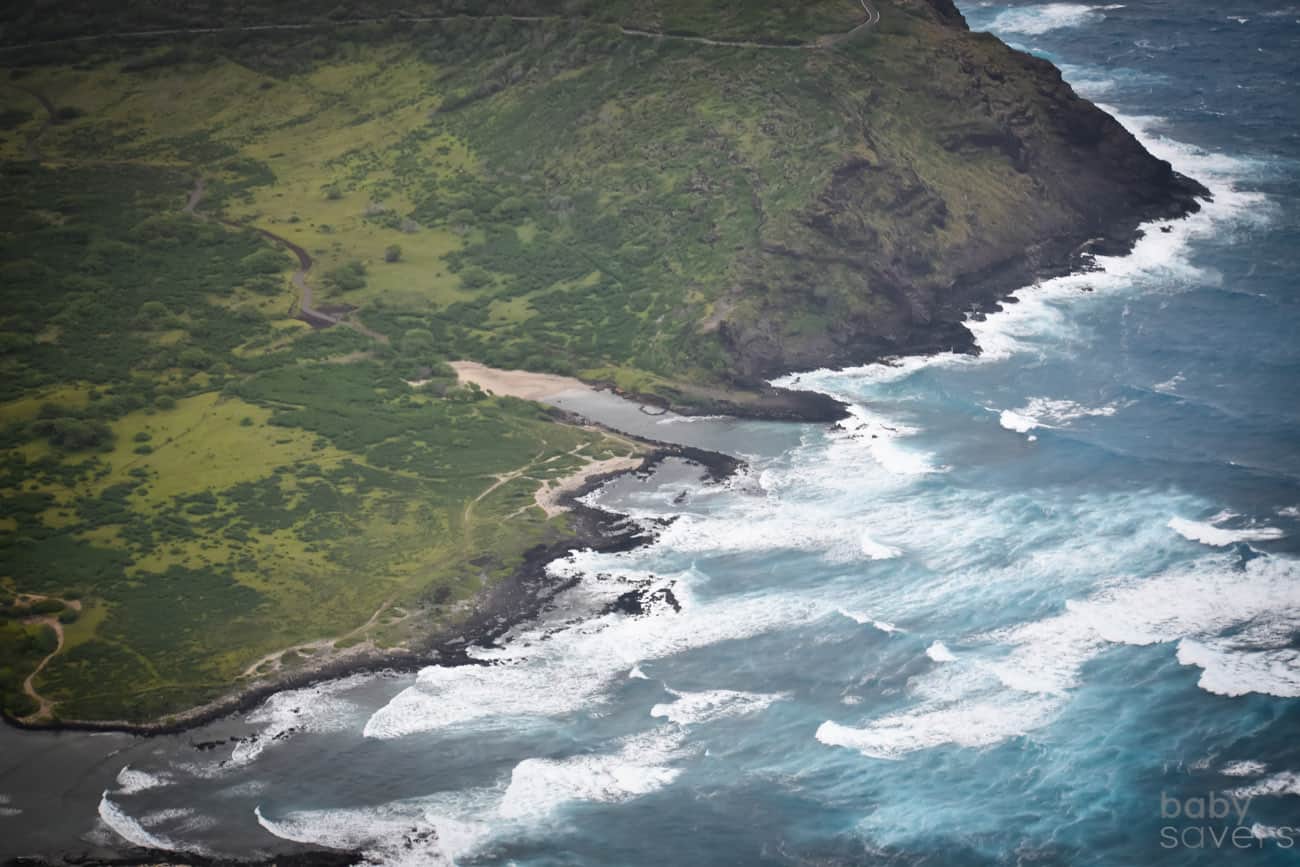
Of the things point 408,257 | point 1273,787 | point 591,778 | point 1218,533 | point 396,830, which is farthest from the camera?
point 408,257

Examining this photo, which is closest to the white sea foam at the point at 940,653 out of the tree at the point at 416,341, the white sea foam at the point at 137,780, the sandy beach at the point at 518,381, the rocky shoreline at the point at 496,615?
the rocky shoreline at the point at 496,615

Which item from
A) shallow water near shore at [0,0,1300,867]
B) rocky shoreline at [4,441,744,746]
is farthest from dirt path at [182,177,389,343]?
rocky shoreline at [4,441,744,746]

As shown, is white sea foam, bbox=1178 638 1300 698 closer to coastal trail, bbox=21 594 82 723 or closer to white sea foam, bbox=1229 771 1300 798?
white sea foam, bbox=1229 771 1300 798

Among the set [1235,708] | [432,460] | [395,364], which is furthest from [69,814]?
[1235,708]

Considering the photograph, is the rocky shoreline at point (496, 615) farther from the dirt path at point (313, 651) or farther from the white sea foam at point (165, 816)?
the white sea foam at point (165, 816)

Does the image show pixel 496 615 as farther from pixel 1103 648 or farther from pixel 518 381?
pixel 1103 648

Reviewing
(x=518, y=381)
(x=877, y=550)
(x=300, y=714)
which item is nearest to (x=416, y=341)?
(x=518, y=381)
